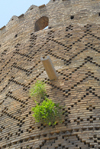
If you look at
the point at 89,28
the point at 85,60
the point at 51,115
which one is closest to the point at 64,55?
the point at 85,60

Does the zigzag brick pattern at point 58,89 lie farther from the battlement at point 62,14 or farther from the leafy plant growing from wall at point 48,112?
the battlement at point 62,14

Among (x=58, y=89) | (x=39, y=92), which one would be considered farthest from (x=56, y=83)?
(x=39, y=92)

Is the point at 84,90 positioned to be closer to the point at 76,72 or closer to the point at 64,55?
the point at 76,72

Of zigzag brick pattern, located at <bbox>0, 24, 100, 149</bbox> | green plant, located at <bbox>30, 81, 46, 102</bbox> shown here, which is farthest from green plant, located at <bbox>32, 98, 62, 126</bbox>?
green plant, located at <bbox>30, 81, 46, 102</bbox>

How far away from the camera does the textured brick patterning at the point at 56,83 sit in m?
4.23

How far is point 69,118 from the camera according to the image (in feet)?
14.4

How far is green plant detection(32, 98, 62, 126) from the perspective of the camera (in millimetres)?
4410

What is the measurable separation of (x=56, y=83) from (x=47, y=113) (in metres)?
0.96

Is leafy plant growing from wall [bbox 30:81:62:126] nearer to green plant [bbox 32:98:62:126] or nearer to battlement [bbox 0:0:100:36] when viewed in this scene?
green plant [bbox 32:98:62:126]

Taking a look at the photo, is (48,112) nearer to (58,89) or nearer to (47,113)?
(47,113)

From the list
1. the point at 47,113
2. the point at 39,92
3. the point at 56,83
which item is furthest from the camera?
the point at 56,83

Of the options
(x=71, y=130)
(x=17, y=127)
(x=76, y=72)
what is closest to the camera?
(x=71, y=130)

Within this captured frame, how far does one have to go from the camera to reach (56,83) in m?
5.14

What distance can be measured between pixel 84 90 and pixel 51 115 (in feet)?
3.00
